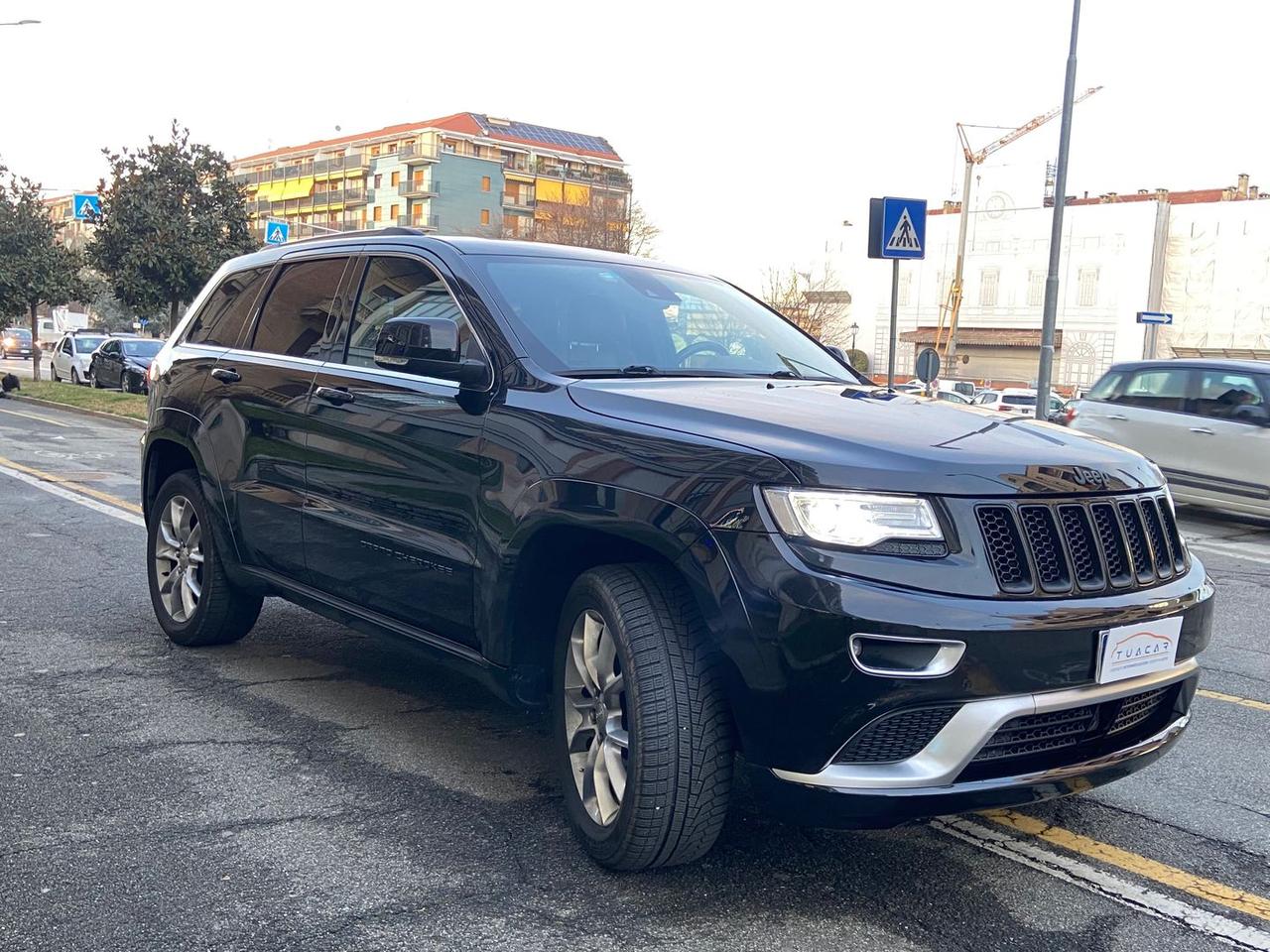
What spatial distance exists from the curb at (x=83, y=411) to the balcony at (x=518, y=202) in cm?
7983

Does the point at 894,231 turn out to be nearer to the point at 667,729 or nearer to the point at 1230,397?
the point at 1230,397

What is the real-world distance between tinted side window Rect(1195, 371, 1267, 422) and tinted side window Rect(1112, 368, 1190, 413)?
8.0 inches

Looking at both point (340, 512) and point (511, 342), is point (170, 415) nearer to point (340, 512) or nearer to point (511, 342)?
point (340, 512)

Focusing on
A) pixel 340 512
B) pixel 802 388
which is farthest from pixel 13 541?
pixel 802 388

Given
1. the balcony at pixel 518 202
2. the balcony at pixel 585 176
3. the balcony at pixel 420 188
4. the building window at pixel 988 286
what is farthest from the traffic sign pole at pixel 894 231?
the balcony at pixel 518 202

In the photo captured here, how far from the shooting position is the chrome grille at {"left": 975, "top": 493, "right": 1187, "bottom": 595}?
9.50 feet

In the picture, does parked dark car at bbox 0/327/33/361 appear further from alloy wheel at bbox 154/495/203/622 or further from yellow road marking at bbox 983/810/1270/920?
yellow road marking at bbox 983/810/1270/920

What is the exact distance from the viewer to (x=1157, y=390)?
A: 1245 centimetres

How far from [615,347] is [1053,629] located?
1.73m

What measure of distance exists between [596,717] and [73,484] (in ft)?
31.5

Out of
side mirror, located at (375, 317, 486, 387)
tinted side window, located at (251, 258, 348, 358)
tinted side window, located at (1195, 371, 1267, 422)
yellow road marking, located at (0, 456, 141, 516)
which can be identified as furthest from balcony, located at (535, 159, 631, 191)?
side mirror, located at (375, 317, 486, 387)

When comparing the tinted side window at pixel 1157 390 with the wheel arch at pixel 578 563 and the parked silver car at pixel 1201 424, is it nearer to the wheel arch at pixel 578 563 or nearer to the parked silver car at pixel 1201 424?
the parked silver car at pixel 1201 424

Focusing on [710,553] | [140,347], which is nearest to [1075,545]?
[710,553]

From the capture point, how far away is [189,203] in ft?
95.6
